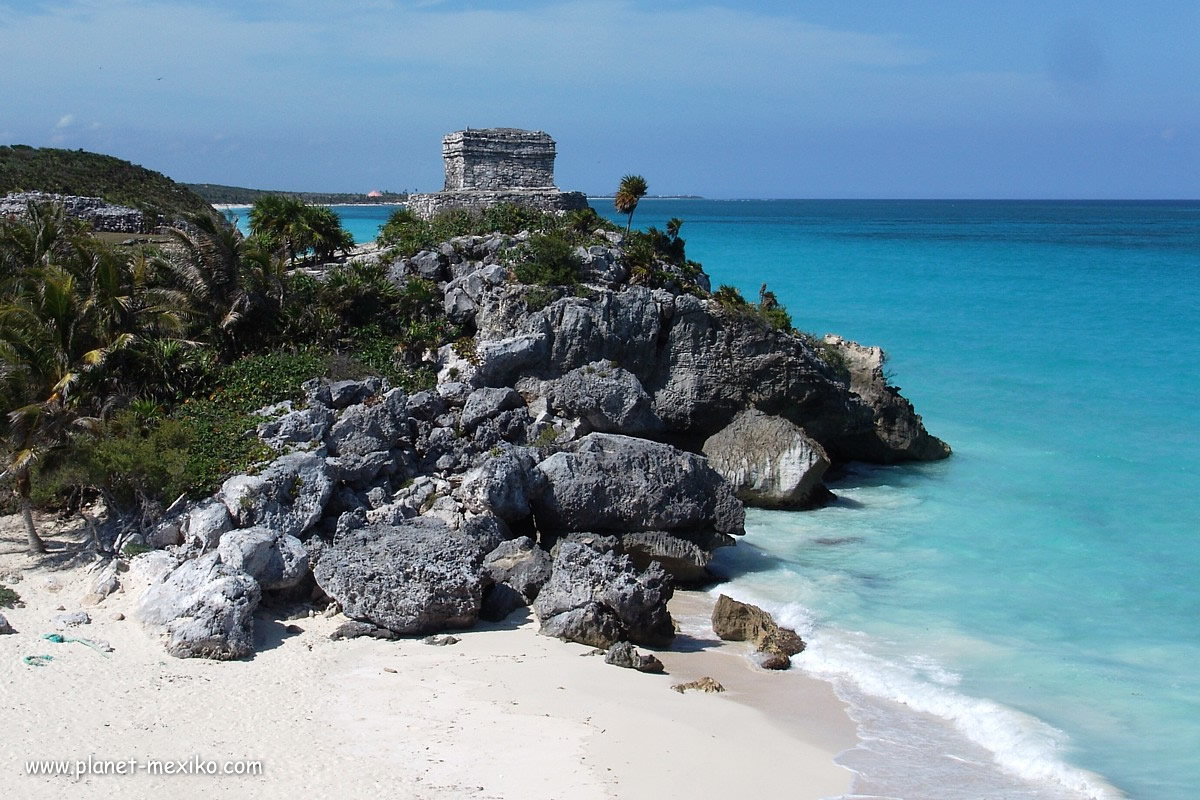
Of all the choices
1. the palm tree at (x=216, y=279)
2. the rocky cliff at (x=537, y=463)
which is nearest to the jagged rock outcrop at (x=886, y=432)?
the rocky cliff at (x=537, y=463)

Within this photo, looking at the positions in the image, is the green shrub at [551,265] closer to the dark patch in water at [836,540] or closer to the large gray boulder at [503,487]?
the large gray boulder at [503,487]

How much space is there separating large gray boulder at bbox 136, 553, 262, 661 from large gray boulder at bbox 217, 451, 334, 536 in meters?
1.12

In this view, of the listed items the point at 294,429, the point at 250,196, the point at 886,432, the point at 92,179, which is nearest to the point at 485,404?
the point at 294,429

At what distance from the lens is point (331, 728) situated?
9.81 m

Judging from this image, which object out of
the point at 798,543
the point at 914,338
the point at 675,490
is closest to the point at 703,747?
the point at 675,490

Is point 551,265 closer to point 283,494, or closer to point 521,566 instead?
point 521,566

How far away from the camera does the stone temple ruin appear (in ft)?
79.0

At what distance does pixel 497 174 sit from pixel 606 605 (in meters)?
15.3

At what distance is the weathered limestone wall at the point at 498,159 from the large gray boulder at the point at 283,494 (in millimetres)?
12395

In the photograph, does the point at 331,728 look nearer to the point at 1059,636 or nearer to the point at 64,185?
the point at 1059,636

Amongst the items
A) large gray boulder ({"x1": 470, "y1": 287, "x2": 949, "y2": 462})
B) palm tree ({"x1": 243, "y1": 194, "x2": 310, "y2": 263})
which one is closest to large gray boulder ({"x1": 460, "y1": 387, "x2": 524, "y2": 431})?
large gray boulder ({"x1": 470, "y1": 287, "x2": 949, "y2": 462})

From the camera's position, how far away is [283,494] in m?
13.5

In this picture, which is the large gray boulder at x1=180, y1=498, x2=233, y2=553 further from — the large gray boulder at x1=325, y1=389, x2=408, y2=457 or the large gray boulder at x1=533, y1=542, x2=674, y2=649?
the large gray boulder at x1=533, y1=542, x2=674, y2=649

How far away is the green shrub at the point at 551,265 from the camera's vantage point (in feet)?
61.7
